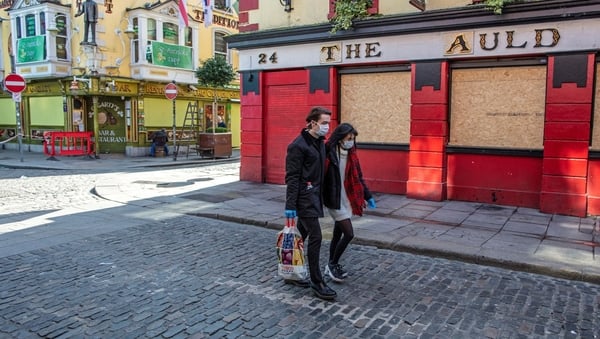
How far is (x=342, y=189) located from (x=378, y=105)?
19.4 ft

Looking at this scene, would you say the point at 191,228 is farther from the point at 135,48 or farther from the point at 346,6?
the point at 135,48

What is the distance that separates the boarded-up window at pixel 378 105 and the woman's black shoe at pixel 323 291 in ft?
20.7

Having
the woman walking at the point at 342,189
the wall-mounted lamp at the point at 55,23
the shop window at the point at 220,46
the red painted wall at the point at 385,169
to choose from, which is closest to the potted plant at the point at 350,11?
the red painted wall at the point at 385,169

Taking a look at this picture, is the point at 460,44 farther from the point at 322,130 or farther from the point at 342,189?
the point at 322,130

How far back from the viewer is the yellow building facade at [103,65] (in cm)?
2056

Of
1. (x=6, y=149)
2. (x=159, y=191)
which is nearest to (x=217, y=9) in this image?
(x=6, y=149)

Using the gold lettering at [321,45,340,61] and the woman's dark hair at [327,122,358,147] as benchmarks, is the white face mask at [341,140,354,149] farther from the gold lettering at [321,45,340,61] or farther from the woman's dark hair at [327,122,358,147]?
the gold lettering at [321,45,340,61]

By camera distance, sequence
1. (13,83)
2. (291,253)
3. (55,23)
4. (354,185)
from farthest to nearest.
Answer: (55,23), (13,83), (354,185), (291,253)

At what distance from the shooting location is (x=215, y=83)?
22578 millimetres

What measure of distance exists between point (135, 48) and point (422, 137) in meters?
16.4

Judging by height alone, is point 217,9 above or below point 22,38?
above

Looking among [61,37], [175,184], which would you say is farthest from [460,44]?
[61,37]

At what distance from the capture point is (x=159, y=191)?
11.6 meters

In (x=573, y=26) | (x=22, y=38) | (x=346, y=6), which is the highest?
(x=22, y=38)
